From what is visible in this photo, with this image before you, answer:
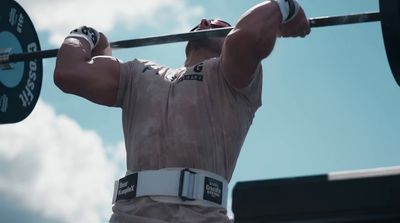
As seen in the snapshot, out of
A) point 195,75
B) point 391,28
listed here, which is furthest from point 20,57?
point 391,28

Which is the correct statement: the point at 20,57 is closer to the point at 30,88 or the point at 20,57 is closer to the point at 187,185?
the point at 30,88

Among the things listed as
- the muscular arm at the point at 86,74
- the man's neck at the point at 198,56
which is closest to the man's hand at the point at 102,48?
the muscular arm at the point at 86,74

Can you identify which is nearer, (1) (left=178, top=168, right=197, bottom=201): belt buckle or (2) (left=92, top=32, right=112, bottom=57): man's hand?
(1) (left=178, top=168, right=197, bottom=201): belt buckle

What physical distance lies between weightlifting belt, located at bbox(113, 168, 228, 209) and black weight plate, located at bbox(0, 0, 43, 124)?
1274 millimetres

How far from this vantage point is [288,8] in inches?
79.7

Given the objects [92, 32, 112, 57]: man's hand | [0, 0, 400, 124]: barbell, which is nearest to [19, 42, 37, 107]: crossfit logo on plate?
[0, 0, 400, 124]: barbell

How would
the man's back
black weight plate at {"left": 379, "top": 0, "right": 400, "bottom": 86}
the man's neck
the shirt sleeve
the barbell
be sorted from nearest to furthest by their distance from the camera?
black weight plate at {"left": 379, "top": 0, "right": 400, "bottom": 86} < the man's back < the shirt sleeve < the man's neck < the barbell

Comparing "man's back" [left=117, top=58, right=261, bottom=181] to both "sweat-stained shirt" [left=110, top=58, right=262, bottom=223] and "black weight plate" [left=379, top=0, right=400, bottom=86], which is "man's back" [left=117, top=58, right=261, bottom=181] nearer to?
"sweat-stained shirt" [left=110, top=58, right=262, bottom=223]

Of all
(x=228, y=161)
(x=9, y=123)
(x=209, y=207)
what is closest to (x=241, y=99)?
(x=228, y=161)

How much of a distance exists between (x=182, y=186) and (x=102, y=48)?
903 millimetres

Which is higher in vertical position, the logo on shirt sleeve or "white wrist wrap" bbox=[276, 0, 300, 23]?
"white wrist wrap" bbox=[276, 0, 300, 23]

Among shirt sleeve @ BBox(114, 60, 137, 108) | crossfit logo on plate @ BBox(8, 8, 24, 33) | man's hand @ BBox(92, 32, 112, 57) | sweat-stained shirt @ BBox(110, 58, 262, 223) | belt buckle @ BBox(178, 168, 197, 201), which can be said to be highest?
crossfit logo on plate @ BBox(8, 8, 24, 33)

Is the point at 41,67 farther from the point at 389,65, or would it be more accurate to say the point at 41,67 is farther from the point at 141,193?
the point at 389,65

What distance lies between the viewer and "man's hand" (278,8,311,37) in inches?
82.4
